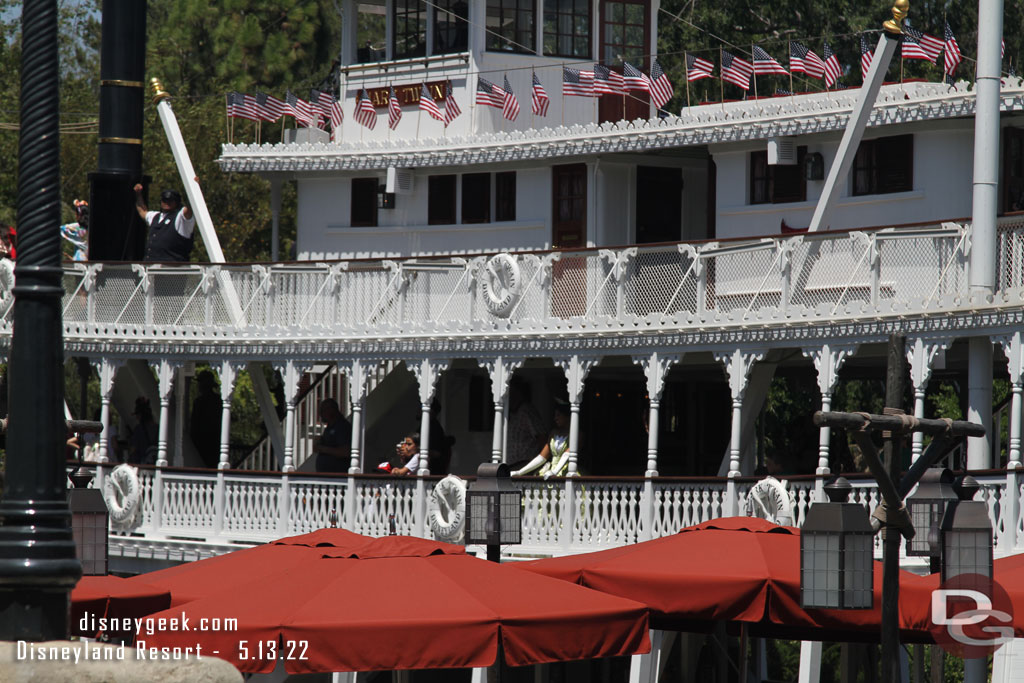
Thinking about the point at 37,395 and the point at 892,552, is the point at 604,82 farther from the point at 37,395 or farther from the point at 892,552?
the point at 37,395

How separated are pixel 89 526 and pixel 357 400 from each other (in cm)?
867

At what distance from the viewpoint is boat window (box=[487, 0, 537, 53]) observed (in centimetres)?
2730

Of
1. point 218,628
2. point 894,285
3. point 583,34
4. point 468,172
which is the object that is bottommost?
point 218,628

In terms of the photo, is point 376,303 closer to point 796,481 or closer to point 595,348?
point 595,348

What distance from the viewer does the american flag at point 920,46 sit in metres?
22.4

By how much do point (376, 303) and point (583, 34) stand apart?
241 inches

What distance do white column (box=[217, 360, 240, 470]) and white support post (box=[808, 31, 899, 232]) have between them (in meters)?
8.40

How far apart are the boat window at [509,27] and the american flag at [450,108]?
90 cm

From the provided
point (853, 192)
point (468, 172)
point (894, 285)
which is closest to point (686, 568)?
point (894, 285)

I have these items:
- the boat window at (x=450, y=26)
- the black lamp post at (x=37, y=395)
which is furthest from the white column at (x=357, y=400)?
the black lamp post at (x=37, y=395)

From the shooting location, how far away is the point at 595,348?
22609 mm

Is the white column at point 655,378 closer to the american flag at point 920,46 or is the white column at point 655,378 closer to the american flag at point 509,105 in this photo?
the american flag at point 920,46

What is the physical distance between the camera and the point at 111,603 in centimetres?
1538

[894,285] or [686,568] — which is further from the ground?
[894,285]
